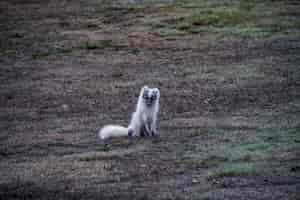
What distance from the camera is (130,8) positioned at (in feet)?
105

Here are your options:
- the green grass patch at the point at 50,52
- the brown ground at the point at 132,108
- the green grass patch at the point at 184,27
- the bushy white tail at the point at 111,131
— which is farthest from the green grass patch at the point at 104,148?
the green grass patch at the point at 184,27

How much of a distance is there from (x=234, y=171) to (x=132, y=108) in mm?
6023

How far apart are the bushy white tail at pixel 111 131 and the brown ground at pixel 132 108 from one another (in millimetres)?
156

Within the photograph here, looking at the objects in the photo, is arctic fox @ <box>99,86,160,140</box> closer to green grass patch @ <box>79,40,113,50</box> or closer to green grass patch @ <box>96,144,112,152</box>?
green grass patch @ <box>96,144,112,152</box>

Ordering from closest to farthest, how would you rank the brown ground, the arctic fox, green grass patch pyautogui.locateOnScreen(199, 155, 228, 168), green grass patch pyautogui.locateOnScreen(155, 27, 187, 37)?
the brown ground, green grass patch pyautogui.locateOnScreen(199, 155, 228, 168), the arctic fox, green grass patch pyautogui.locateOnScreen(155, 27, 187, 37)

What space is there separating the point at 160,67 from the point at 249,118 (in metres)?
6.83

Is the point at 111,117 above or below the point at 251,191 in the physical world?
above

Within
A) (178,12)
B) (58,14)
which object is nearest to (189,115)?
(178,12)

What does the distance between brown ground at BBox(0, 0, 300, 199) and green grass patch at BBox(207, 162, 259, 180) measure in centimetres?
4

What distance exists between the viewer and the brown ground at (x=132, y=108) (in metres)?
10.6

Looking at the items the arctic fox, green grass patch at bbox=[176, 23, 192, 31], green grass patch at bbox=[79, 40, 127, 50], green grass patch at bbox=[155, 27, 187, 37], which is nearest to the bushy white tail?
the arctic fox

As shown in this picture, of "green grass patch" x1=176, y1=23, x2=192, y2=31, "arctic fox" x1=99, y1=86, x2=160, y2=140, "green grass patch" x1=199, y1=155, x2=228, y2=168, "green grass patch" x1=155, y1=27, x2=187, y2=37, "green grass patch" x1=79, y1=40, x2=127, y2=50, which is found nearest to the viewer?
A: "green grass patch" x1=199, y1=155, x2=228, y2=168

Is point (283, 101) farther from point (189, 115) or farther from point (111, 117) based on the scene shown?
point (111, 117)

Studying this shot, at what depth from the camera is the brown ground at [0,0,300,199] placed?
10.6 metres
